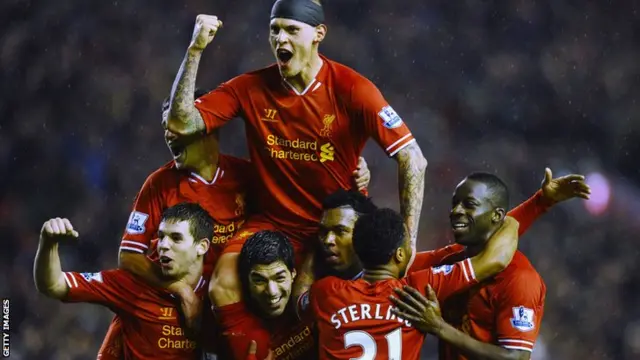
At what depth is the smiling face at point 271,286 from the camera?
181 inches

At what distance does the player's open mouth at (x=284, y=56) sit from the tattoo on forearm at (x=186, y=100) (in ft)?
1.24

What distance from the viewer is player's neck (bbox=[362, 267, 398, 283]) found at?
437cm

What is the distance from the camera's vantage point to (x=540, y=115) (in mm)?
9641

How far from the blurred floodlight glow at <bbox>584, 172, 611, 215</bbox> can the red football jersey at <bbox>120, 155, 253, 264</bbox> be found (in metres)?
5.02

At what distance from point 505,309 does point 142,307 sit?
5.51 feet

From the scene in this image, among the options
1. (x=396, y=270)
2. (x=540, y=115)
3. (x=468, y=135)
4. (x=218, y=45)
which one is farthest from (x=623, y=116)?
(x=396, y=270)

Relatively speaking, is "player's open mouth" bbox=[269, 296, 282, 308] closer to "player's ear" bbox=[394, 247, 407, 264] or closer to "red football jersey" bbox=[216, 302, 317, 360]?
"red football jersey" bbox=[216, 302, 317, 360]

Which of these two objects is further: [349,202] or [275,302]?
[349,202]

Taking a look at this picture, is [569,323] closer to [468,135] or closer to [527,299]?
[468,135]

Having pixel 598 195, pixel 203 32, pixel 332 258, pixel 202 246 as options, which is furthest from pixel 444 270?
pixel 598 195

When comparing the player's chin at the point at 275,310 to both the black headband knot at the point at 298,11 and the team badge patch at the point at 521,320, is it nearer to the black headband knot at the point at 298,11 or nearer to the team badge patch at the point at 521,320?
the team badge patch at the point at 521,320

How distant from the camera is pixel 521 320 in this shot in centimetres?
444

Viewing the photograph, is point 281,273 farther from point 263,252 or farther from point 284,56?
point 284,56

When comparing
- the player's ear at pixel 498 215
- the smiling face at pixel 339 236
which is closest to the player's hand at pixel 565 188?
the player's ear at pixel 498 215
